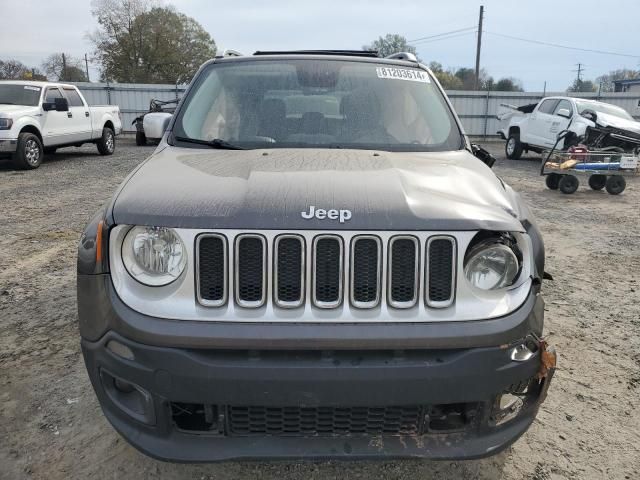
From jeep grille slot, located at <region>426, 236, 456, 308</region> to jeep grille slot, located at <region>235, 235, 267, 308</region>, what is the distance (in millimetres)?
612

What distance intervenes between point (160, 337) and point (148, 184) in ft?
2.35

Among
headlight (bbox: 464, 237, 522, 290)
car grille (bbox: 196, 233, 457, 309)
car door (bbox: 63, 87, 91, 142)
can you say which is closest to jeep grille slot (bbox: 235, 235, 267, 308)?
car grille (bbox: 196, 233, 457, 309)

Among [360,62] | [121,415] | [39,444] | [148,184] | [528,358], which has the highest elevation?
[360,62]

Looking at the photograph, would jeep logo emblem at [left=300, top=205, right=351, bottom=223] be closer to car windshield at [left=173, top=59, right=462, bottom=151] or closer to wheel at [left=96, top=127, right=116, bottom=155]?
car windshield at [left=173, top=59, right=462, bottom=151]

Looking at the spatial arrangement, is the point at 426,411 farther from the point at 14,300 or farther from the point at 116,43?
the point at 116,43

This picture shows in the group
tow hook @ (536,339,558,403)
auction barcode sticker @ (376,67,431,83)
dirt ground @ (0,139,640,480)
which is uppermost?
auction barcode sticker @ (376,67,431,83)

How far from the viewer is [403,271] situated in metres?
1.95

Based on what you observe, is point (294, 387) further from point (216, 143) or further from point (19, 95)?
point (19, 95)

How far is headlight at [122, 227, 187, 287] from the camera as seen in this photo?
1.97 m

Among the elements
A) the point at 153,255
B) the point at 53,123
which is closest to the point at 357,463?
the point at 153,255

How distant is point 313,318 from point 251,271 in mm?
284

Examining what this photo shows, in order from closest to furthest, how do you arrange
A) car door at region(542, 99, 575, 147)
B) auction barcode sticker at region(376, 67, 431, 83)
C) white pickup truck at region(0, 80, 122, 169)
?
1. auction barcode sticker at region(376, 67, 431, 83)
2. white pickup truck at region(0, 80, 122, 169)
3. car door at region(542, 99, 575, 147)

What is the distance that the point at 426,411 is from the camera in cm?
199

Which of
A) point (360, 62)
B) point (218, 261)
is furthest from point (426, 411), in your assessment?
point (360, 62)
